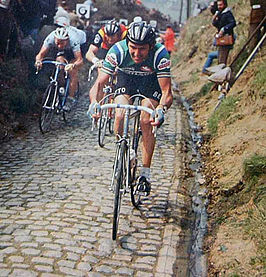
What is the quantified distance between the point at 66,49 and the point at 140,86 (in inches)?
174

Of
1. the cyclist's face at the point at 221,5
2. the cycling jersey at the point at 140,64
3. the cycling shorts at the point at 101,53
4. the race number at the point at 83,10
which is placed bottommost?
the cycling shorts at the point at 101,53

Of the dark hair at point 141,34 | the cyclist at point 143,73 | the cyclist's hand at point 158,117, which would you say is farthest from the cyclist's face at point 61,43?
the cyclist's hand at point 158,117

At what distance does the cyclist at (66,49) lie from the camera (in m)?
9.53

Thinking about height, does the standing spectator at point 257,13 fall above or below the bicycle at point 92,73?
above

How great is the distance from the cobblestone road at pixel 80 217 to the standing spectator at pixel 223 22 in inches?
162

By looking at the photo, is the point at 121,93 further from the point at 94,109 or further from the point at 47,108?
the point at 47,108

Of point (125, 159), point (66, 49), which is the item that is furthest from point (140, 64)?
point (66, 49)

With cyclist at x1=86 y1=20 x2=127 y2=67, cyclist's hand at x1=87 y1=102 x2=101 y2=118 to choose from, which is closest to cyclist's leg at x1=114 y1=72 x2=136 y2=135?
cyclist's hand at x1=87 y1=102 x2=101 y2=118

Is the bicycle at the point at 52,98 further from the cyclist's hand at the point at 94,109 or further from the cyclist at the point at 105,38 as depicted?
the cyclist's hand at the point at 94,109

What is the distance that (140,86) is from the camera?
6000 millimetres

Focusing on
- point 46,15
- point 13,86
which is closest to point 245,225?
point 13,86

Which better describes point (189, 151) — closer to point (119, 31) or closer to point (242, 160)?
point (242, 160)

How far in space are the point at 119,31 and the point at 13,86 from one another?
10.2ft

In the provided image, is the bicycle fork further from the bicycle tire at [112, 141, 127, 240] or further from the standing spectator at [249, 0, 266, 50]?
the standing spectator at [249, 0, 266, 50]
